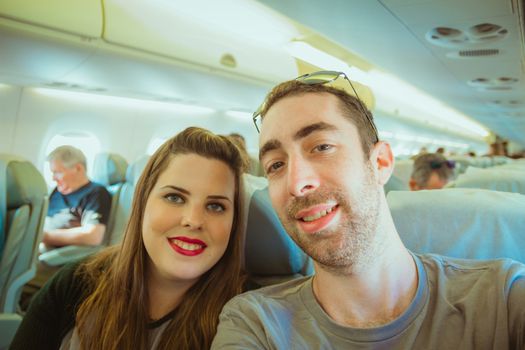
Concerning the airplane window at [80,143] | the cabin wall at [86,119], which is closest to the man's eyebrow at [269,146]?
the cabin wall at [86,119]

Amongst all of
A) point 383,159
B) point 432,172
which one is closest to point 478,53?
point 432,172

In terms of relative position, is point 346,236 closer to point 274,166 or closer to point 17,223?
point 274,166

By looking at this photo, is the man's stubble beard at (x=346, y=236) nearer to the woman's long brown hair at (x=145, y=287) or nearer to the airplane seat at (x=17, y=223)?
the woman's long brown hair at (x=145, y=287)

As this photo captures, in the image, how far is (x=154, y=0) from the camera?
154 inches

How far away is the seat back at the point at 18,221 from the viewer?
2494 mm

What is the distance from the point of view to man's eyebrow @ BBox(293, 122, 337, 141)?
3.94ft

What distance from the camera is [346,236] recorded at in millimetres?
1105

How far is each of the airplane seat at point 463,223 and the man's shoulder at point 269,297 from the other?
48 centimetres

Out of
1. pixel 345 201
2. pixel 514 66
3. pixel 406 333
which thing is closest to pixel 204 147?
pixel 345 201

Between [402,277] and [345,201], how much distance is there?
31 cm

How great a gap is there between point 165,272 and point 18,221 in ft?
5.33

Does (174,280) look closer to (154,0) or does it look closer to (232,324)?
(232,324)

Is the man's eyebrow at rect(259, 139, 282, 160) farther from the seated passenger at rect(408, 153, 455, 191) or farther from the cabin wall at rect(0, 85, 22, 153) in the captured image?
the cabin wall at rect(0, 85, 22, 153)

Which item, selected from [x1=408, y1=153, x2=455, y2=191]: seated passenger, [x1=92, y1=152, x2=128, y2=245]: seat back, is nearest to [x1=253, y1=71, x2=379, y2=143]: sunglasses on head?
[x1=408, y1=153, x2=455, y2=191]: seated passenger
